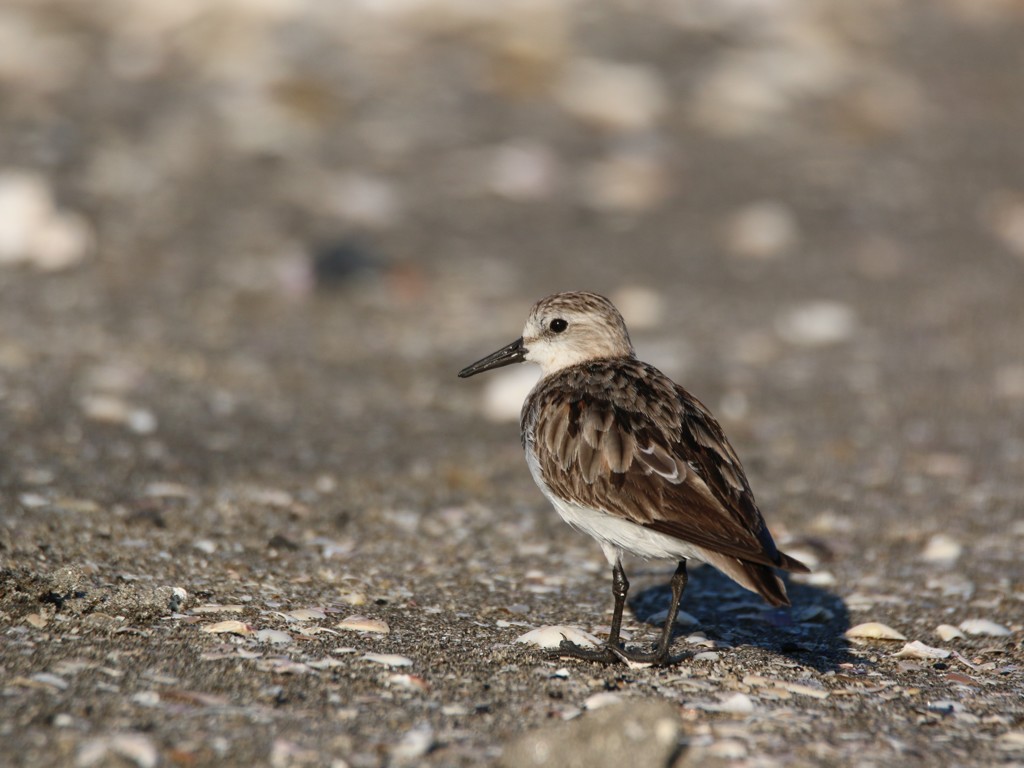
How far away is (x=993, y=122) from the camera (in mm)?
11008

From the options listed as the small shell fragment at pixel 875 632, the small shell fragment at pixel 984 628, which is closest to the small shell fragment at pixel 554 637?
the small shell fragment at pixel 875 632

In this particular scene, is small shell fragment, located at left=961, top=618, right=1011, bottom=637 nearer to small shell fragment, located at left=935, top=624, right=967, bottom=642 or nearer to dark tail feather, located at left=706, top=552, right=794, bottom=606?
small shell fragment, located at left=935, top=624, right=967, bottom=642

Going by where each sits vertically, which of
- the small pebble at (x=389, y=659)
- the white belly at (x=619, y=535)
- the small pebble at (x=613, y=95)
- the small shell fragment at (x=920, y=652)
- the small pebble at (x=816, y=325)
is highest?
the small pebble at (x=613, y=95)

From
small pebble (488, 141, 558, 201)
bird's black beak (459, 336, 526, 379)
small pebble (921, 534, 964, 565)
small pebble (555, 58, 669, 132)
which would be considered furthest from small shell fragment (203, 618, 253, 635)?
small pebble (555, 58, 669, 132)

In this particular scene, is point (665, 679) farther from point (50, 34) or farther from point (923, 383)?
point (50, 34)

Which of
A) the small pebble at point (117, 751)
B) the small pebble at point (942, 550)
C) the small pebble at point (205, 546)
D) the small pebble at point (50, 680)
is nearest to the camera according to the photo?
the small pebble at point (117, 751)

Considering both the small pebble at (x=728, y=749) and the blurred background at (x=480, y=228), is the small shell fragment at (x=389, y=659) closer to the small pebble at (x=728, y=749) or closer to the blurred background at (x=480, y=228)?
the small pebble at (x=728, y=749)

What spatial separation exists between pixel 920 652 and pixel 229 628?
2.29 meters

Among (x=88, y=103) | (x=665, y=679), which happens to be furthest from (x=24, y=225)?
(x=665, y=679)

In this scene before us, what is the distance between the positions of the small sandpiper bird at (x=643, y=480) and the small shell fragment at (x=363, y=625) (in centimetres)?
60

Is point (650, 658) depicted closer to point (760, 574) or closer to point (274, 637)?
point (760, 574)

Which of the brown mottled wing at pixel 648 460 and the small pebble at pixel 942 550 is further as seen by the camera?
the small pebble at pixel 942 550

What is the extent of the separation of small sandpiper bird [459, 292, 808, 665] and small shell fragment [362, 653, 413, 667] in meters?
0.51

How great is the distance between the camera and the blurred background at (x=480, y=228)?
6.47 m
